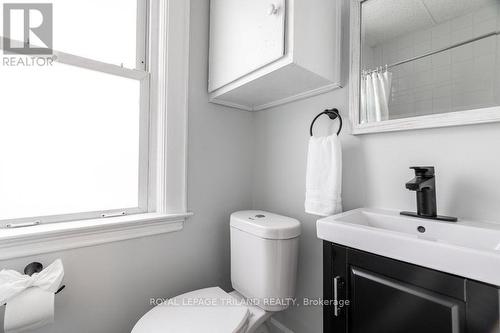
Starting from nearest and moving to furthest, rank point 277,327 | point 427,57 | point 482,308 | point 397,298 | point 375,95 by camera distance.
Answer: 1. point 482,308
2. point 397,298
3. point 427,57
4. point 375,95
5. point 277,327

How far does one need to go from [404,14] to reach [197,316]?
4.75ft

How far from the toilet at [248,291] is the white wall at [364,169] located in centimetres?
17

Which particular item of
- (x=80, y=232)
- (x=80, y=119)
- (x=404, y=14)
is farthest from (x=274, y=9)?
(x=80, y=232)

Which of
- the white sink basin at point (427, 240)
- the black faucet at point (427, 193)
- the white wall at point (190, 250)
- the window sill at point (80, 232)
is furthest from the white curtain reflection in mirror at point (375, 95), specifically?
the window sill at point (80, 232)

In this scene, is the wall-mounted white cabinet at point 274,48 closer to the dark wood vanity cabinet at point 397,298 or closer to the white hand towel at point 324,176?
the white hand towel at point 324,176

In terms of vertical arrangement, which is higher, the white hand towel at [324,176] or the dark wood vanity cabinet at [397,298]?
the white hand towel at [324,176]

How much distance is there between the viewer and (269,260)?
1.04m

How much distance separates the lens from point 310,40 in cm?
92

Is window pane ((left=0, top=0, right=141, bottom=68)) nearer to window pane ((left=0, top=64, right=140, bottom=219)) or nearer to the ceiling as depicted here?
window pane ((left=0, top=64, right=140, bottom=219))

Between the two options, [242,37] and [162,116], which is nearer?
[242,37]

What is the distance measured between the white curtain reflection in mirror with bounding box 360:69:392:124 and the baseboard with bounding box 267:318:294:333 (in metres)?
1.20

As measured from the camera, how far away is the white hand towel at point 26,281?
764 mm

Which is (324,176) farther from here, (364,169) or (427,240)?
(427,240)

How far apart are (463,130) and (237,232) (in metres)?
1.00
